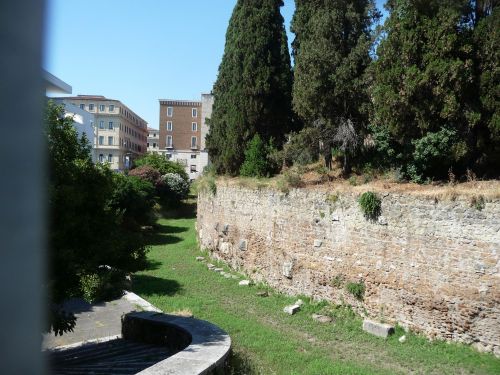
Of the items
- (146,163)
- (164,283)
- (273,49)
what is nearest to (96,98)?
(146,163)

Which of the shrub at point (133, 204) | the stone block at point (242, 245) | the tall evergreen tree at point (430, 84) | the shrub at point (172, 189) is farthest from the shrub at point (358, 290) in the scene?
the shrub at point (172, 189)

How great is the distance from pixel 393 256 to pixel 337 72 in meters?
6.08

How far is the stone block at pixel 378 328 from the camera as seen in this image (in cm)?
998

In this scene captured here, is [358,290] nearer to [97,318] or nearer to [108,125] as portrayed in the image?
[97,318]

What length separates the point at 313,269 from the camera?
12.6 metres

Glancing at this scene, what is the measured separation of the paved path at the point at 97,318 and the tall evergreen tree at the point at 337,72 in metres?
7.77

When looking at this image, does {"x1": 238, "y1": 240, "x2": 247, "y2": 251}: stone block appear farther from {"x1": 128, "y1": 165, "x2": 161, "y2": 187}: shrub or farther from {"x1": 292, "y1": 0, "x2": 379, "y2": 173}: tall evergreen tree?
{"x1": 128, "y1": 165, "x2": 161, "y2": 187}: shrub

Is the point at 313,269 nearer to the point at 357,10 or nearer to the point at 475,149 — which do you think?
the point at 475,149

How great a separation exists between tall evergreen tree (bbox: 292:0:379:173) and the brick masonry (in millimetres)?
2729

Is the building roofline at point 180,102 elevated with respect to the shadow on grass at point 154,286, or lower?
elevated

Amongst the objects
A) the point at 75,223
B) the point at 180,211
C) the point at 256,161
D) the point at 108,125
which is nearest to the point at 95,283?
the point at 75,223

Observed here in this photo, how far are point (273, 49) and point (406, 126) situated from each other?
8.96m

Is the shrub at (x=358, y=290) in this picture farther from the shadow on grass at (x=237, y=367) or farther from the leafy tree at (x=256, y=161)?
the leafy tree at (x=256, y=161)

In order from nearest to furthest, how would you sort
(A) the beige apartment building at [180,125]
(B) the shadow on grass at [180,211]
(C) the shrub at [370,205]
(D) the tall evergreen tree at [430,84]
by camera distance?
(D) the tall evergreen tree at [430,84], (C) the shrub at [370,205], (B) the shadow on grass at [180,211], (A) the beige apartment building at [180,125]
